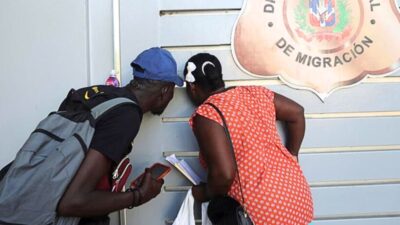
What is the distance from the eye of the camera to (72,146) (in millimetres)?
1617

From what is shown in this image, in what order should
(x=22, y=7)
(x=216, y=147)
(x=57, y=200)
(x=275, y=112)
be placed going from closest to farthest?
1. (x=57, y=200)
2. (x=216, y=147)
3. (x=275, y=112)
4. (x=22, y=7)

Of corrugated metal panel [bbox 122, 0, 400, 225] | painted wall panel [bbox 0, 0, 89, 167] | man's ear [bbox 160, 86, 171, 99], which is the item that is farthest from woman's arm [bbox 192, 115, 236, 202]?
painted wall panel [bbox 0, 0, 89, 167]

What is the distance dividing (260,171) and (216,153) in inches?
8.9

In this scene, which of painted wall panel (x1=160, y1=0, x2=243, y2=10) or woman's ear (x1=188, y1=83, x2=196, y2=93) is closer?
woman's ear (x1=188, y1=83, x2=196, y2=93)

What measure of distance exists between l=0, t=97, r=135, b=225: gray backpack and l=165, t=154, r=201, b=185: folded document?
83cm

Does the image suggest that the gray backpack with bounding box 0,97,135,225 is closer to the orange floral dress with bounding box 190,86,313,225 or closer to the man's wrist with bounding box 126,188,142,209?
the man's wrist with bounding box 126,188,142,209

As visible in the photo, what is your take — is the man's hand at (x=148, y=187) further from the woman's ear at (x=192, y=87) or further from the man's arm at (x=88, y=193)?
the woman's ear at (x=192, y=87)

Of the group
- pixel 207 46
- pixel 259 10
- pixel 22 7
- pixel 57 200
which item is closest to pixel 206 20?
pixel 207 46

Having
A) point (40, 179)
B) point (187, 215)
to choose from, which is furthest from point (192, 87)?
point (40, 179)

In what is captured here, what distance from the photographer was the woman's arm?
1.85 m

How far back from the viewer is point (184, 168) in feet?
7.88

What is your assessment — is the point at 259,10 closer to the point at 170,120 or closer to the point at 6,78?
the point at 170,120

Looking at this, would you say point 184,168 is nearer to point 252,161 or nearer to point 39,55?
point 252,161

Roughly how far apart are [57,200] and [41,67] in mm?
1132
